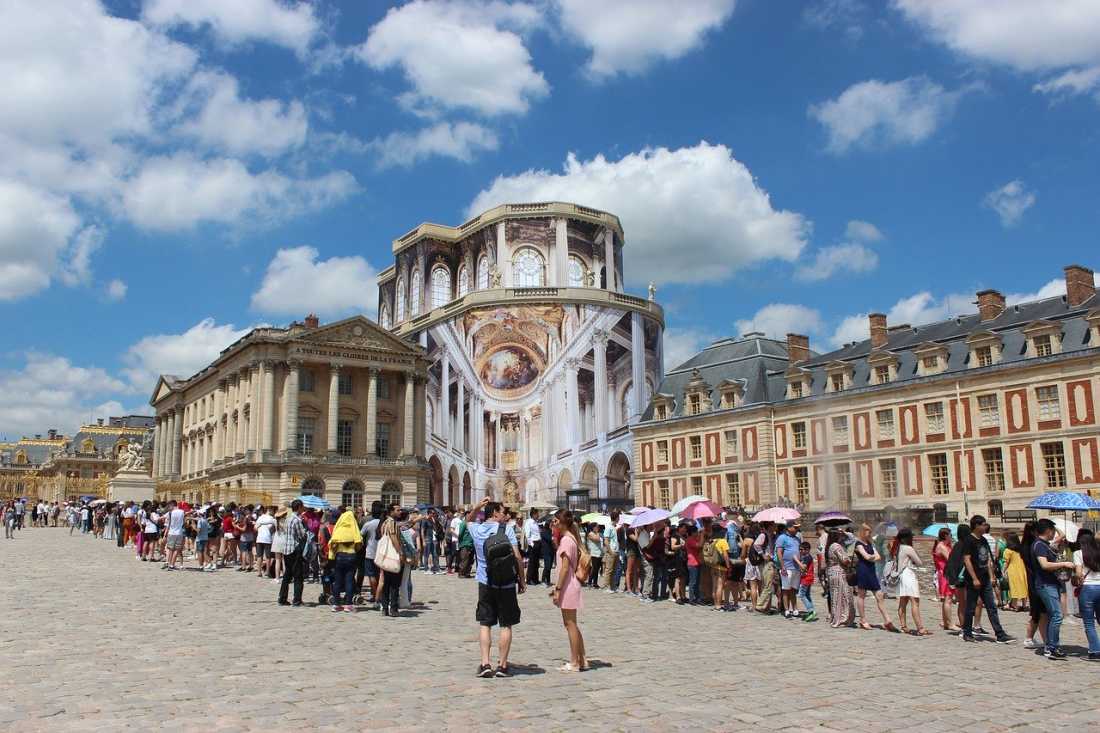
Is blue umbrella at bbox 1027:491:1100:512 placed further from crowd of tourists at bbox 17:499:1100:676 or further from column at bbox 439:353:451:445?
column at bbox 439:353:451:445

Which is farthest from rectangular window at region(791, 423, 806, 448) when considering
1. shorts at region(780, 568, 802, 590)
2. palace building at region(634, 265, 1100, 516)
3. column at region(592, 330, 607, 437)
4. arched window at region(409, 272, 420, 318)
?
arched window at region(409, 272, 420, 318)

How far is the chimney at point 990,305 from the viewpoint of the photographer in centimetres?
4156

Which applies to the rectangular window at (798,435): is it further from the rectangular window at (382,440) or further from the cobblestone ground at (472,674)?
the cobblestone ground at (472,674)

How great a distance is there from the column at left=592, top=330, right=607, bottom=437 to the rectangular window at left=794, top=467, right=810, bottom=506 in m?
21.1

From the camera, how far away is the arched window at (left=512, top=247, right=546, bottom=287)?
231 feet

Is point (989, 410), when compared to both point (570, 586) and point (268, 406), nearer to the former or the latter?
point (570, 586)

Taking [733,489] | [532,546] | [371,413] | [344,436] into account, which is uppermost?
[371,413]

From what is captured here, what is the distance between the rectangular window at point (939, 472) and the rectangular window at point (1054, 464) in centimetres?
408

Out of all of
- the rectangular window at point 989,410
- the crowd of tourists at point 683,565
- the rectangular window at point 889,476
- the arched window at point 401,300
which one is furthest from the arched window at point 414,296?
the crowd of tourists at point 683,565

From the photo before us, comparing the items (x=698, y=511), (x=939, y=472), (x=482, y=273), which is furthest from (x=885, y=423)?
(x=482, y=273)

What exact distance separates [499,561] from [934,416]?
35393mm

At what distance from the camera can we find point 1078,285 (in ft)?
127

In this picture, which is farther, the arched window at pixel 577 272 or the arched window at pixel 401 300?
the arched window at pixel 401 300

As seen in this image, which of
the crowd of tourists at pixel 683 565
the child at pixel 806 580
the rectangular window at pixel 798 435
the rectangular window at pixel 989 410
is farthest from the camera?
the rectangular window at pixel 798 435
